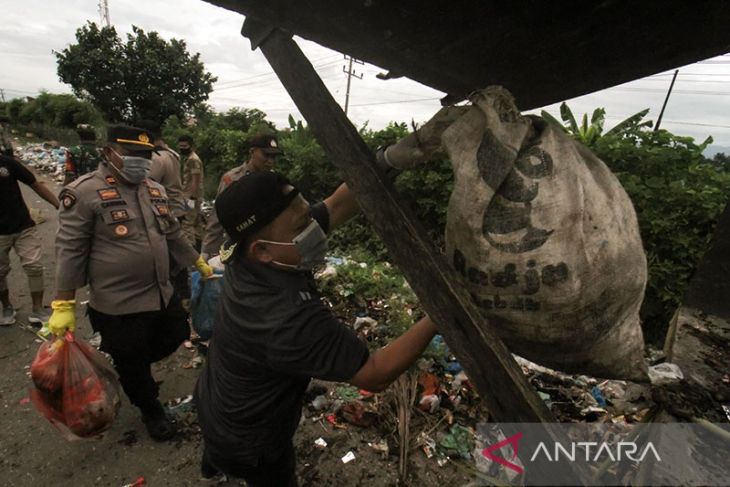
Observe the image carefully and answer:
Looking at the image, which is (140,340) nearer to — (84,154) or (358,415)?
(358,415)

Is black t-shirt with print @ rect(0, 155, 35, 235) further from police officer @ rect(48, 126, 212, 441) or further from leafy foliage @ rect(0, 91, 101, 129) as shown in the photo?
leafy foliage @ rect(0, 91, 101, 129)

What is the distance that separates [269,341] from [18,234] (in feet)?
15.1

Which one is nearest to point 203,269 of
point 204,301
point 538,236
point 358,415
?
point 204,301

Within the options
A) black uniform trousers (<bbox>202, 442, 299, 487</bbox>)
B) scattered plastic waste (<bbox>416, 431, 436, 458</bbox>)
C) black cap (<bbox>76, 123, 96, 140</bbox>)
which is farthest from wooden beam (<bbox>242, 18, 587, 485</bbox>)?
black cap (<bbox>76, 123, 96, 140</bbox>)

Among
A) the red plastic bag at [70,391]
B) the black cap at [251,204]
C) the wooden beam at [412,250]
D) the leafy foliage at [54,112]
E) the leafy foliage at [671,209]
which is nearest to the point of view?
the wooden beam at [412,250]

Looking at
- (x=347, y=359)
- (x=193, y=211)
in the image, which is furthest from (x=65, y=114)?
(x=347, y=359)

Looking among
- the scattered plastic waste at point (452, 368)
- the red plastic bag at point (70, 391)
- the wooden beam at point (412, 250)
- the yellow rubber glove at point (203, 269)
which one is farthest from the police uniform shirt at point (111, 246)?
the scattered plastic waste at point (452, 368)

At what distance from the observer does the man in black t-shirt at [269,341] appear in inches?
52.9

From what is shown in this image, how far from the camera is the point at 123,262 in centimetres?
258

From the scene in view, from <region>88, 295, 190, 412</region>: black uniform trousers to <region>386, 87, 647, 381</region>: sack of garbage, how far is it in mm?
2528

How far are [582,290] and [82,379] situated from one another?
2.73 metres

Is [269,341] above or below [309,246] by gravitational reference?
below

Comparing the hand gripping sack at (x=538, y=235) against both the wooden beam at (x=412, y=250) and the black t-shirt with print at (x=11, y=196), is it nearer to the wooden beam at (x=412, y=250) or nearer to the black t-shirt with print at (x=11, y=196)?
the wooden beam at (x=412, y=250)

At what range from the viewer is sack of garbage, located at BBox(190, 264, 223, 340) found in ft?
11.3
